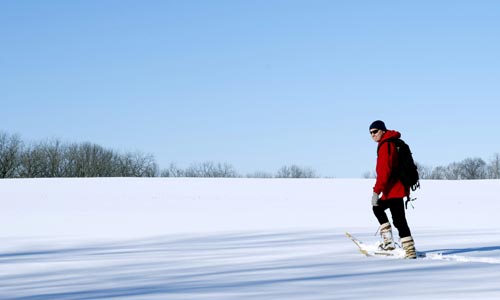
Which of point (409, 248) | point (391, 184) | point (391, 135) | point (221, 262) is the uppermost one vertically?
point (391, 135)

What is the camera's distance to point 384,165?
26.6 feet

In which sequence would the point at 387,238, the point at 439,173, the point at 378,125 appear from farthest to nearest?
the point at 439,173
the point at 387,238
the point at 378,125

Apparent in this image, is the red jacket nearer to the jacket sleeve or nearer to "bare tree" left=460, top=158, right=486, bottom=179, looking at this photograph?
the jacket sleeve

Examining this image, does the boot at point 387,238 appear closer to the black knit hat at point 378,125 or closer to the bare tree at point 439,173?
the black knit hat at point 378,125

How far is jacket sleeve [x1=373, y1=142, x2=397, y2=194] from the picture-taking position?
8.09m

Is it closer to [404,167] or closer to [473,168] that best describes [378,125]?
[404,167]

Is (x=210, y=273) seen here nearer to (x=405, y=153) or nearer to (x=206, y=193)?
(x=405, y=153)

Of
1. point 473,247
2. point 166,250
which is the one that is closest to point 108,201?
point 166,250

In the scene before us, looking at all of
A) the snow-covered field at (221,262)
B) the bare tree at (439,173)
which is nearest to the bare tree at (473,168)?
the bare tree at (439,173)

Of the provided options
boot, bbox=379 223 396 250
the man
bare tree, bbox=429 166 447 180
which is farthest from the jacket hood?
bare tree, bbox=429 166 447 180

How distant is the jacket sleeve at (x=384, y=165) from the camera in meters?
8.09

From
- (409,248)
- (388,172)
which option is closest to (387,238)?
(409,248)

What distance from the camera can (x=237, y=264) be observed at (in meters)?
7.89

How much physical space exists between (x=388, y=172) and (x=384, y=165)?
0.34ft
